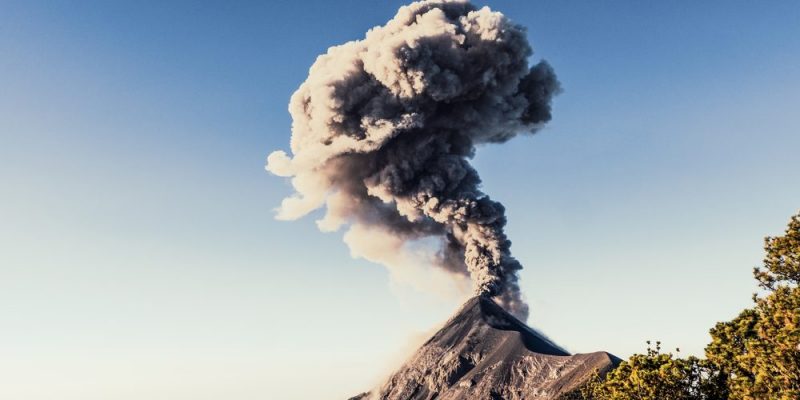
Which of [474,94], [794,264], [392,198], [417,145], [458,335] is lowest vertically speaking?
[794,264]

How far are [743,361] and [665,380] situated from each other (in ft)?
14.6

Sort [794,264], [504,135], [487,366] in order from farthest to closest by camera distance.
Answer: [504,135]
[487,366]
[794,264]

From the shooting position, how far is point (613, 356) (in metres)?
90.0

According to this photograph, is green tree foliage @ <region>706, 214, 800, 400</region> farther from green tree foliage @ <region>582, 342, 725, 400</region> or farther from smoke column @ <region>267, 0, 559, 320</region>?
smoke column @ <region>267, 0, 559, 320</region>

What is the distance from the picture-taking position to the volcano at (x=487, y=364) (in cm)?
8906

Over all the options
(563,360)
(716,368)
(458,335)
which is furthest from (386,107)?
(716,368)

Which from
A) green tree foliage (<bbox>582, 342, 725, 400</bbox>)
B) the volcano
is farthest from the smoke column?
green tree foliage (<bbox>582, 342, 725, 400</bbox>)

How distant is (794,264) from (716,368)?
25.0ft

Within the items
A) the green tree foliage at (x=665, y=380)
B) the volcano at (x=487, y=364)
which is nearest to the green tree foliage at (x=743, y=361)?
the green tree foliage at (x=665, y=380)

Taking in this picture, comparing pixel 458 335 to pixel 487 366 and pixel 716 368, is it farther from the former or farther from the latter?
pixel 716 368

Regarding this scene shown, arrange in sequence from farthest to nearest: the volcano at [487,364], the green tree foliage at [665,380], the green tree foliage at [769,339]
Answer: the volcano at [487,364], the green tree foliage at [665,380], the green tree foliage at [769,339]

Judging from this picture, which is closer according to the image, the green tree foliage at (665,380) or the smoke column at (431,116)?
the green tree foliage at (665,380)

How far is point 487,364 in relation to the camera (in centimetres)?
10038

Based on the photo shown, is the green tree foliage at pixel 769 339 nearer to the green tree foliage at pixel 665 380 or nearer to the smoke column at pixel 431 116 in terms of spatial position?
the green tree foliage at pixel 665 380
